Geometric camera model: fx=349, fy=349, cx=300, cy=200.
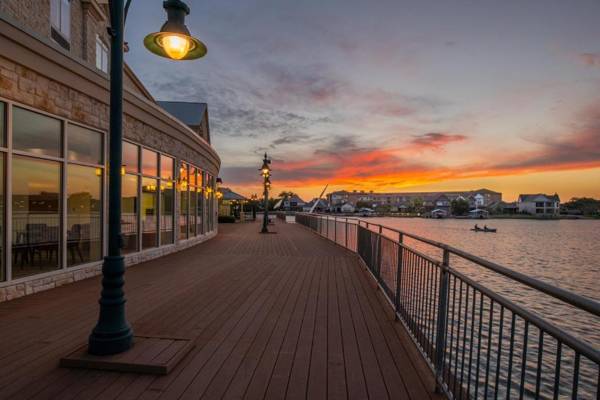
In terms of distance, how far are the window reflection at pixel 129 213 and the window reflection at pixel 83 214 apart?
1.09 m

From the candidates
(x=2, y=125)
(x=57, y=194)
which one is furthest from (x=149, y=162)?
(x=2, y=125)

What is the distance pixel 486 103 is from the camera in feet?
91.1

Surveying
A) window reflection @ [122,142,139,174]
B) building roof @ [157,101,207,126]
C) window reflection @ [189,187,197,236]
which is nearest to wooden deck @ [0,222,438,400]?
window reflection @ [122,142,139,174]

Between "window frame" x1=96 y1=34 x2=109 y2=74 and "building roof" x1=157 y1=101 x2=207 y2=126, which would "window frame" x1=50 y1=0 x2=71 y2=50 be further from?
"building roof" x1=157 y1=101 x2=207 y2=126

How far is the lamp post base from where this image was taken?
126 inches

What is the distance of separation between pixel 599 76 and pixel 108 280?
23.2m

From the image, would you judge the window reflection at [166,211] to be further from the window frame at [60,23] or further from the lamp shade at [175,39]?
the lamp shade at [175,39]

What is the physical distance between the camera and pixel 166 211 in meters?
10.5

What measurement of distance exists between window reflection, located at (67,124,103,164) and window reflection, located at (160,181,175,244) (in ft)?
9.68

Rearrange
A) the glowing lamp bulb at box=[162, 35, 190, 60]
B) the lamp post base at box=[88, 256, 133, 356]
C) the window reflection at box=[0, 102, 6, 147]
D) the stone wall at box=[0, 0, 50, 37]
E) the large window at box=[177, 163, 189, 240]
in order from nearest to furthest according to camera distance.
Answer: the lamp post base at box=[88, 256, 133, 356] < the glowing lamp bulb at box=[162, 35, 190, 60] < the window reflection at box=[0, 102, 6, 147] < the stone wall at box=[0, 0, 50, 37] < the large window at box=[177, 163, 189, 240]

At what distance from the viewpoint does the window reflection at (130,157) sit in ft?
27.6

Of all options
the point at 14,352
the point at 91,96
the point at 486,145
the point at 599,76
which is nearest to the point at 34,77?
the point at 91,96

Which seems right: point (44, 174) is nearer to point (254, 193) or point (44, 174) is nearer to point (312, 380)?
point (312, 380)

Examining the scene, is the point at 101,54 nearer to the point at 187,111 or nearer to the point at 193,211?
the point at 193,211
